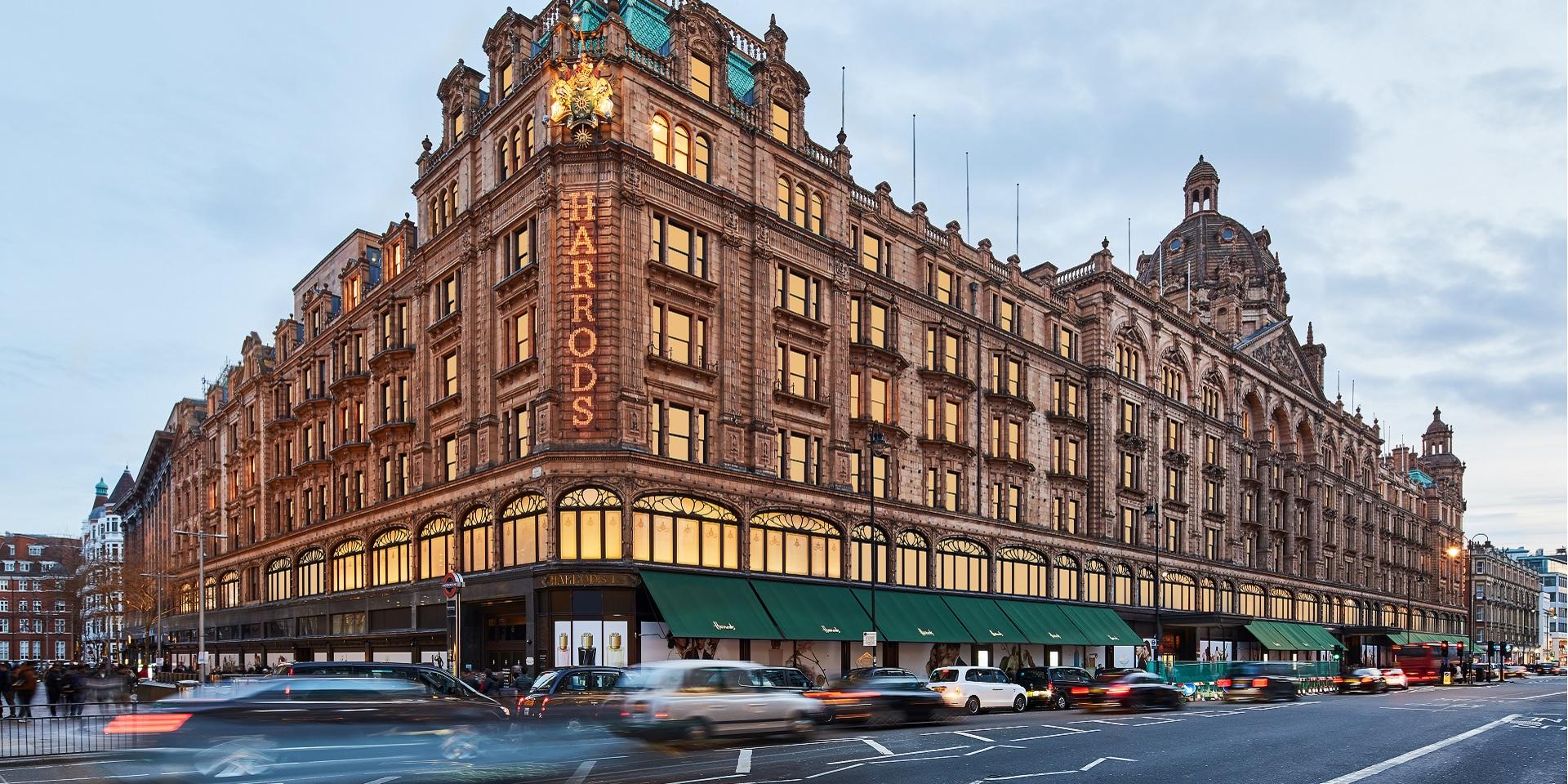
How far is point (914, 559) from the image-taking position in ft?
164

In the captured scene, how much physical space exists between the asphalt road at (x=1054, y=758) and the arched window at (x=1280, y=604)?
5391 centimetres

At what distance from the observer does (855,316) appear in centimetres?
4856

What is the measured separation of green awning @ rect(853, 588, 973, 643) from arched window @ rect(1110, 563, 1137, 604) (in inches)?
668

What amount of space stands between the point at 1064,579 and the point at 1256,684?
1605cm

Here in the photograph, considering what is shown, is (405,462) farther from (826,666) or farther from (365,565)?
(826,666)

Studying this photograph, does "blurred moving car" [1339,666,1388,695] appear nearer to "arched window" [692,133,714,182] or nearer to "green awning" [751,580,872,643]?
"green awning" [751,580,872,643]

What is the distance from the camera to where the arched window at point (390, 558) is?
47.6m

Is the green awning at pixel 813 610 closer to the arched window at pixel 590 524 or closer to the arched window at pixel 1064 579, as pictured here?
the arched window at pixel 590 524

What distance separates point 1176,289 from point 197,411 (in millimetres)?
86166

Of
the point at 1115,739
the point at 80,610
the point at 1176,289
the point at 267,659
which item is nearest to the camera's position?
the point at 1115,739

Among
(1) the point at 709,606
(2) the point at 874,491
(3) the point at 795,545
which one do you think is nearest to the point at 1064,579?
(2) the point at 874,491

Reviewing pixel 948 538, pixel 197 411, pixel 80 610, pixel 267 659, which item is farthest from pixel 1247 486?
pixel 80 610

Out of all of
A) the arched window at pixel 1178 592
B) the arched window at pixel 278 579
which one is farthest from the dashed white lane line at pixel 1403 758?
the arched window at pixel 278 579

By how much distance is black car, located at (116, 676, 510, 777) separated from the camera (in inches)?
556
